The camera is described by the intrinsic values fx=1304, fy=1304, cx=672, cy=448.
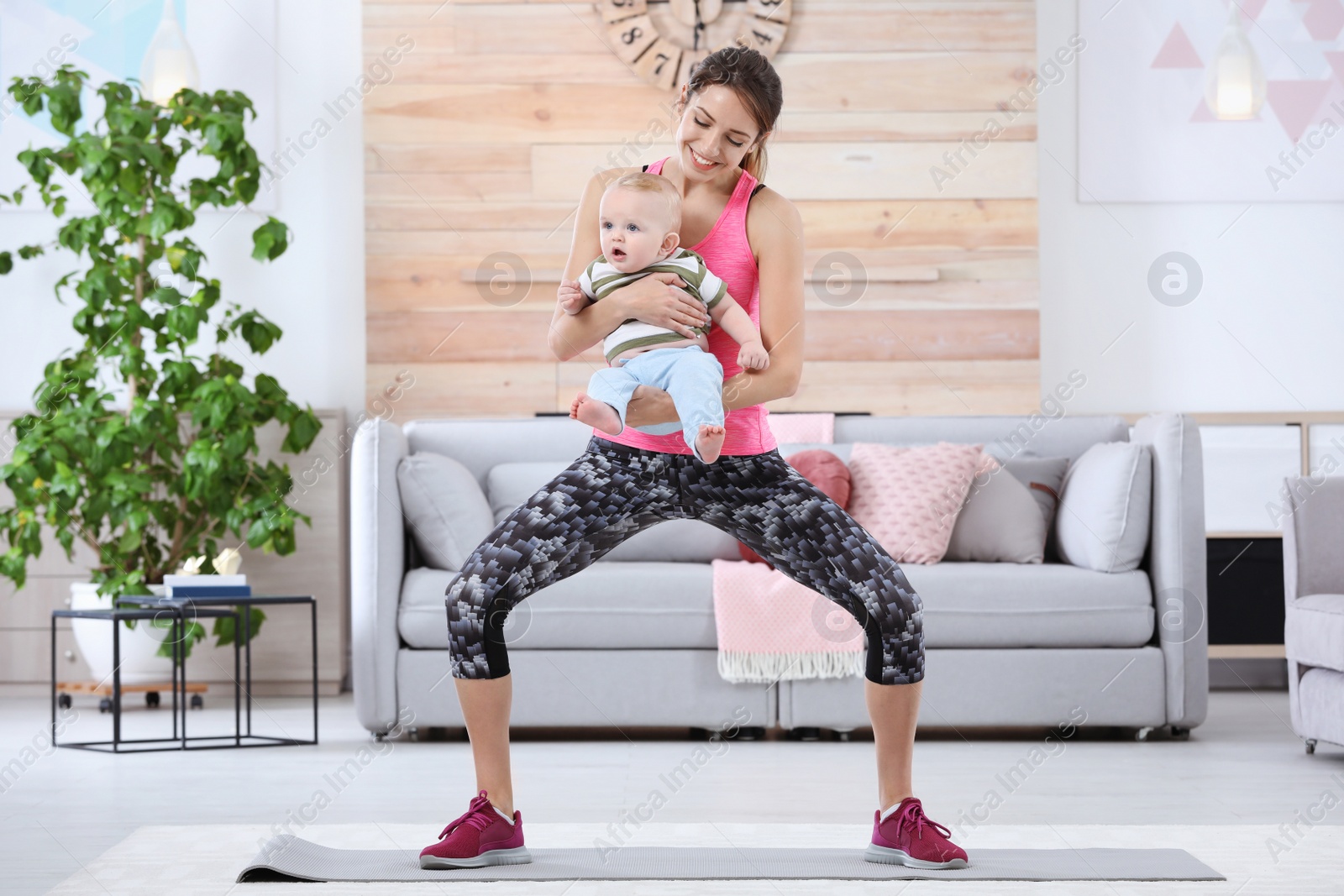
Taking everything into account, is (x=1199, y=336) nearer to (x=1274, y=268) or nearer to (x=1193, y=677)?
(x=1274, y=268)

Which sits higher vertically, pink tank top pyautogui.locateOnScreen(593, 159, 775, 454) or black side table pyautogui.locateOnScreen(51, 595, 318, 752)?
pink tank top pyautogui.locateOnScreen(593, 159, 775, 454)

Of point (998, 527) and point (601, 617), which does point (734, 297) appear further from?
point (998, 527)

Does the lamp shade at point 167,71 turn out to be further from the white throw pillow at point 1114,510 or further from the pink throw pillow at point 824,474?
the white throw pillow at point 1114,510

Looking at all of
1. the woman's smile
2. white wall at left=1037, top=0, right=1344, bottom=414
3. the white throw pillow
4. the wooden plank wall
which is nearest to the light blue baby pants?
the woman's smile

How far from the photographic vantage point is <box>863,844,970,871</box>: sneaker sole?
5.70 feet

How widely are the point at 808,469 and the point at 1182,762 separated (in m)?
1.11

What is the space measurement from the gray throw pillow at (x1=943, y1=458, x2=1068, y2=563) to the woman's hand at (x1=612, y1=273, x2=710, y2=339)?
1.85 meters

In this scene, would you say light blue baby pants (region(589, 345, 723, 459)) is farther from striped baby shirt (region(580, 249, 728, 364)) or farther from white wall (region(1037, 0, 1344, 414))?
white wall (region(1037, 0, 1344, 414))

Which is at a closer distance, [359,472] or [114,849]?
[114,849]

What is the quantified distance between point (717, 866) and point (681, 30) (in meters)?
3.19

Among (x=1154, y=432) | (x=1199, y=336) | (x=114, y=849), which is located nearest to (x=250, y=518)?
(x=114, y=849)

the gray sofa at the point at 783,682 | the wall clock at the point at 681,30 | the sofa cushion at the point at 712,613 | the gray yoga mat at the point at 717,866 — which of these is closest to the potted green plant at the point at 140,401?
the gray sofa at the point at 783,682

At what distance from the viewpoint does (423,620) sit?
10.1 ft

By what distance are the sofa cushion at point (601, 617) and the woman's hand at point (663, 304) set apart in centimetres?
150
